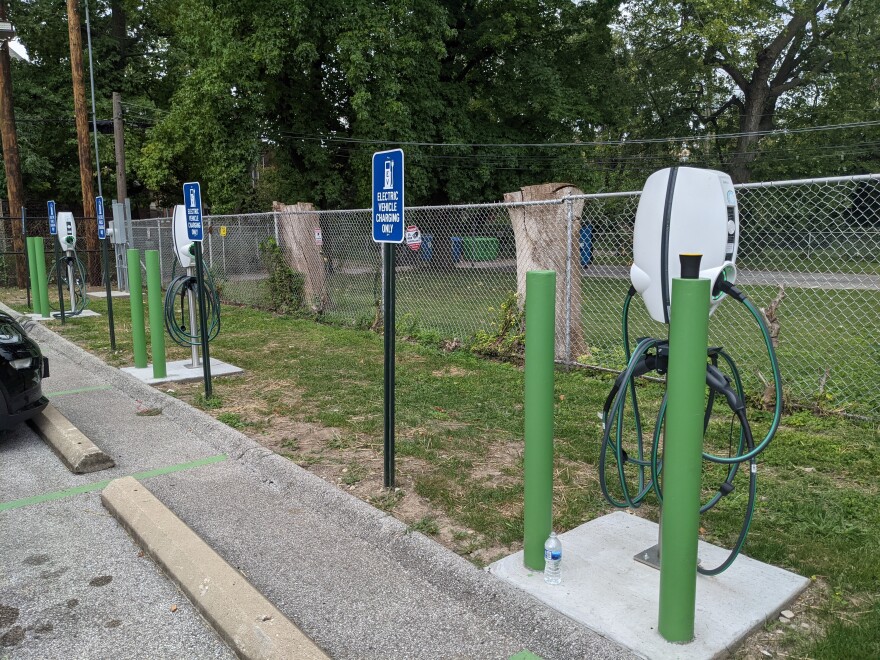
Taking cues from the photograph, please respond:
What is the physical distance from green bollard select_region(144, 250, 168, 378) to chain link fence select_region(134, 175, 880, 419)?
2.99 metres

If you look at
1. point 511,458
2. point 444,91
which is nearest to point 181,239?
point 511,458

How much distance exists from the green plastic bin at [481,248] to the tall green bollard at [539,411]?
380 inches

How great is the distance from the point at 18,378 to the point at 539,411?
428 centimetres

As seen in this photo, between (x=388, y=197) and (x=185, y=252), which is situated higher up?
(x=388, y=197)

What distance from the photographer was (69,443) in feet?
16.8

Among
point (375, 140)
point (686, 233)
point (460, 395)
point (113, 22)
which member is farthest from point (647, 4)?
point (686, 233)

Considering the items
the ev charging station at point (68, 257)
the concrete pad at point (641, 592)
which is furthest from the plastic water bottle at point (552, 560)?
the ev charging station at point (68, 257)

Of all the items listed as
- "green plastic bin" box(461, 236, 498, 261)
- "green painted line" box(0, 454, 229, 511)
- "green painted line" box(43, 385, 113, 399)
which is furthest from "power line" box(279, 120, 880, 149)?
"green painted line" box(0, 454, 229, 511)

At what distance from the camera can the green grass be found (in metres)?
3.20

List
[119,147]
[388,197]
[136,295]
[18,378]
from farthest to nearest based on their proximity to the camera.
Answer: [119,147], [136,295], [18,378], [388,197]

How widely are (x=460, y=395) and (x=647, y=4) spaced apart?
27733mm

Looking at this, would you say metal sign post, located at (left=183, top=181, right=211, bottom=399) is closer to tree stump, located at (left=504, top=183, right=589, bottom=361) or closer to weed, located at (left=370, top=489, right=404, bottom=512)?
weed, located at (left=370, top=489, right=404, bottom=512)

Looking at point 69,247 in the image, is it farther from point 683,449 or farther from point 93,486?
point 683,449

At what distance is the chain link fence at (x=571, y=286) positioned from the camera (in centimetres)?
712
